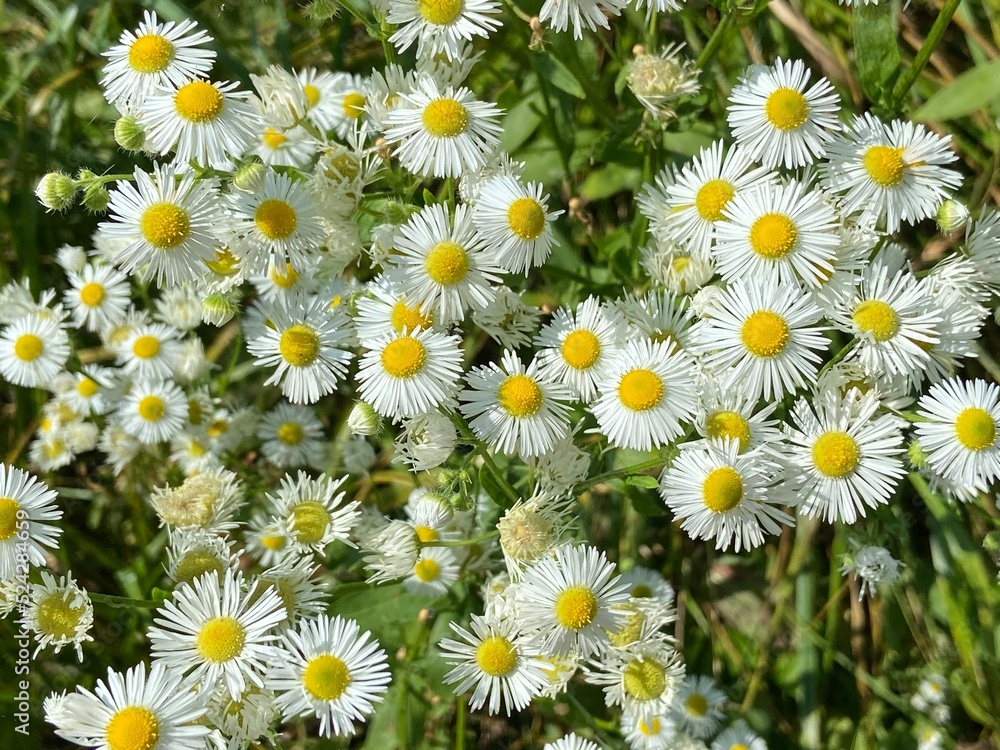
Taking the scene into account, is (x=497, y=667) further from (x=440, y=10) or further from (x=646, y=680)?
(x=440, y=10)

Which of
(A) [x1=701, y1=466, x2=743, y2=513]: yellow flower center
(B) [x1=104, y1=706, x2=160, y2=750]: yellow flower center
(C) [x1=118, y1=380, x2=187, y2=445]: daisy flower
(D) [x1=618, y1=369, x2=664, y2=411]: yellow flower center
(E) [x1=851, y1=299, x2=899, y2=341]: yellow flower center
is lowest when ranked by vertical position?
(B) [x1=104, y1=706, x2=160, y2=750]: yellow flower center

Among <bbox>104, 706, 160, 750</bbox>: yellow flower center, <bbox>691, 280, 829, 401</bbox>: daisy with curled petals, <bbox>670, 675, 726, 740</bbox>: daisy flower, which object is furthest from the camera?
<bbox>670, 675, 726, 740</bbox>: daisy flower

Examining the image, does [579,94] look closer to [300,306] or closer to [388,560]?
[300,306]

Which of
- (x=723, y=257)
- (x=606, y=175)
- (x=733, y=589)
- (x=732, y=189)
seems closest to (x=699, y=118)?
(x=606, y=175)

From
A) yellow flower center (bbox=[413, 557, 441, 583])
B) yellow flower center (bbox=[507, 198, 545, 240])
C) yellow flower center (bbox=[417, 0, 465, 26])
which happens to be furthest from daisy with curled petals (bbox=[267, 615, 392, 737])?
yellow flower center (bbox=[417, 0, 465, 26])

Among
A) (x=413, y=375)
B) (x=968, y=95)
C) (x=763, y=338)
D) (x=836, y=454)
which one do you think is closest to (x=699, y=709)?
(x=836, y=454)

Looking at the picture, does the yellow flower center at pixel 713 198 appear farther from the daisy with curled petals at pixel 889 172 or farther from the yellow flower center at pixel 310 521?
the yellow flower center at pixel 310 521

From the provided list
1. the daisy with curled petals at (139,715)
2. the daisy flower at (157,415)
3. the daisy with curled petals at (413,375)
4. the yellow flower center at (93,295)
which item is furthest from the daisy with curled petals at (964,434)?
the yellow flower center at (93,295)

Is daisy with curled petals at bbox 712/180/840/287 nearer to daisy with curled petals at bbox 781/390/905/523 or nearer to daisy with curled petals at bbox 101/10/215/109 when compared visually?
daisy with curled petals at bbox 781/390/905/523
